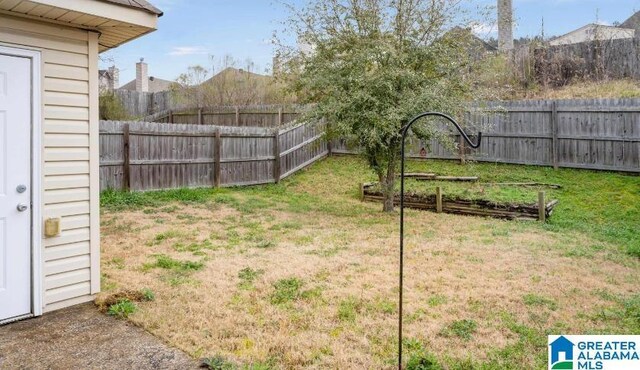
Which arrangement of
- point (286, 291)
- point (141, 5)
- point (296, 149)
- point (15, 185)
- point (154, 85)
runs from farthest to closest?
point (154, 85)
point (296, 149)
point (286, 291)
point (141, 5)
point (15, 185)

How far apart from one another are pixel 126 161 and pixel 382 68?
19.6 ft

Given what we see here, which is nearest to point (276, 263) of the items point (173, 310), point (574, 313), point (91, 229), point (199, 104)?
point (173, 310)

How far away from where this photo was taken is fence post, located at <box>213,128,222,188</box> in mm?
11758

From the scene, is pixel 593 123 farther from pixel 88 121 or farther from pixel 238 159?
pixel 88 121

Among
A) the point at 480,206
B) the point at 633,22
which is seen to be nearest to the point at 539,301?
the point at 480,206

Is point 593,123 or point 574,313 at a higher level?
point 593,123

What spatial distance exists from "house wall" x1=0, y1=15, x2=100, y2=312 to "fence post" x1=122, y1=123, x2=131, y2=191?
662cm

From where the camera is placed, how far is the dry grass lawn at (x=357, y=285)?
319cm

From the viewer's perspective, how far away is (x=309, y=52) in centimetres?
930

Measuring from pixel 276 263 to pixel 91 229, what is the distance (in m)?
2.13

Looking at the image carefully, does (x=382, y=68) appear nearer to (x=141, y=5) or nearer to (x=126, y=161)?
(x=141, y=5)

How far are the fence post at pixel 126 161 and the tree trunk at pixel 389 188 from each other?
563 cm

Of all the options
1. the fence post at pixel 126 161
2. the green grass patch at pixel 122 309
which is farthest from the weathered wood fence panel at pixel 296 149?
the green grass patch at pixel 122 309

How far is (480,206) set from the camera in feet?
28.7
